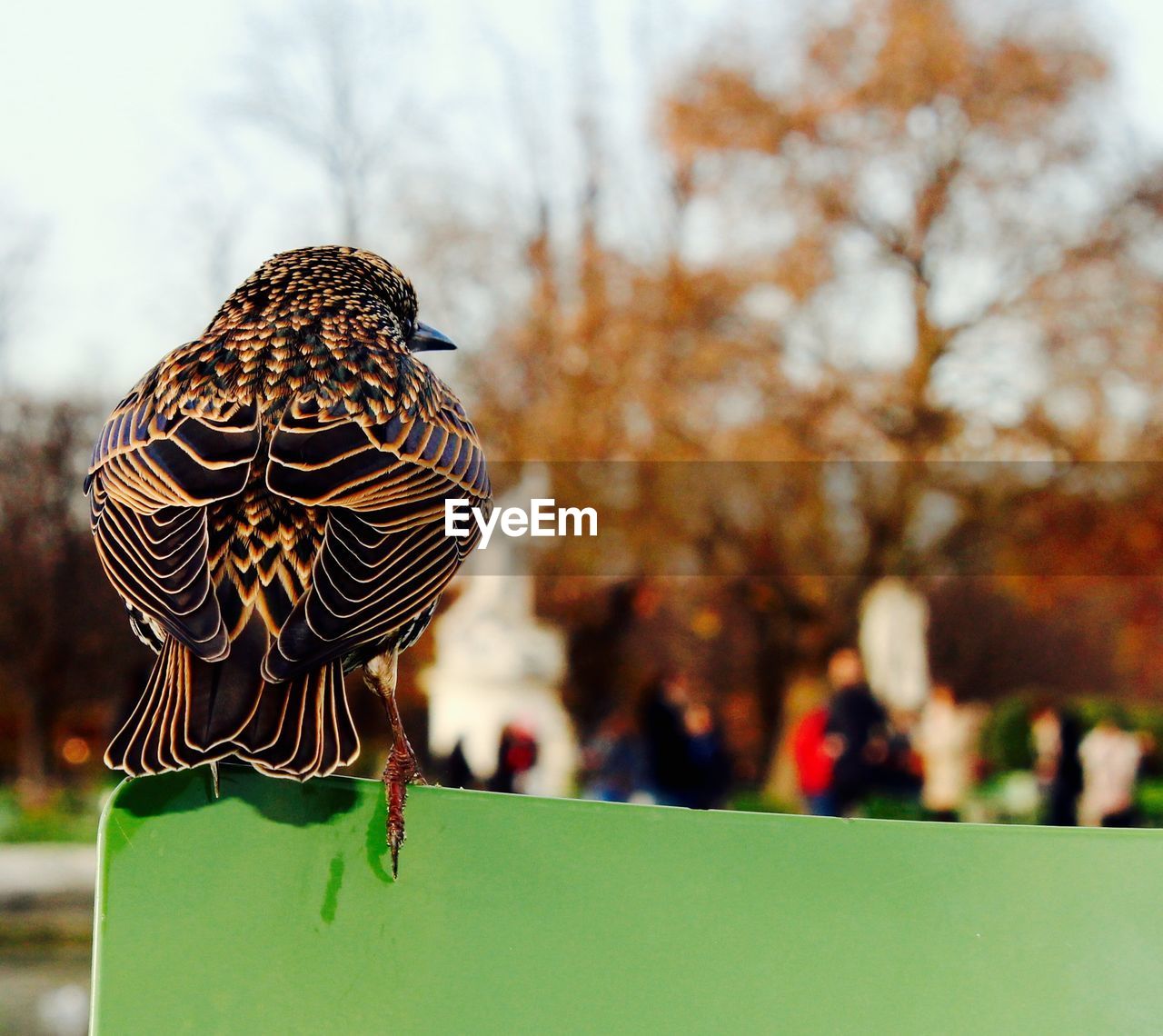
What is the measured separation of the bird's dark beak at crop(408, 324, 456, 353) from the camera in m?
3.97

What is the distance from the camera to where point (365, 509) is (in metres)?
2.65

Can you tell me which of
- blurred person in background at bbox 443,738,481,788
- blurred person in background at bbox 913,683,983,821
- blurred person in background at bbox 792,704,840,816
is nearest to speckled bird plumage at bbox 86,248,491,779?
blurred person in background at bbox 792,704,840,816

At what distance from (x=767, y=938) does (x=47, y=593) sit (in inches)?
829

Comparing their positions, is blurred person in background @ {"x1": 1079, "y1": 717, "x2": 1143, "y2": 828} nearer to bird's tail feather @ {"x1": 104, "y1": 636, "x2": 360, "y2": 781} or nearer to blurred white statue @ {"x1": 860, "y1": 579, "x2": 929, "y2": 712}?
blurred white statue @ {"x1": 860, "y1": 579, "x2": 929, "y2": 712}

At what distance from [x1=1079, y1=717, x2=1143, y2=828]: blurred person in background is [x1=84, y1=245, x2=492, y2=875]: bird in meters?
10.3

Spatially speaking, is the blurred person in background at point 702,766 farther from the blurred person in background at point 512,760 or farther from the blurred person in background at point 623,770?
the blurred person in background at point 512,760

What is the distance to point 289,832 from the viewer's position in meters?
1.84

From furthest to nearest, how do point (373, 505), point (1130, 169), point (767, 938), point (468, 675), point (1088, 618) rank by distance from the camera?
1. point (1088, 618)
2. point (1130, 169)
3. point (468, 675)
4. point (373, 505)
5. point (767, 938)

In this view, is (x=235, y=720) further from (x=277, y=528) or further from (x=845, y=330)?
(x=845, y=330)

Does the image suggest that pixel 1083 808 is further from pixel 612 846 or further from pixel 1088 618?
pixel 1088 618

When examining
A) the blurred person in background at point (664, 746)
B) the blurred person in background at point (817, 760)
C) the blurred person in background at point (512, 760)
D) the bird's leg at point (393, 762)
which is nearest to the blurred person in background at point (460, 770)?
the blurred person in background at point (512, 760)

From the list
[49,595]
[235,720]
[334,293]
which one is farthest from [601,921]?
[49,595]

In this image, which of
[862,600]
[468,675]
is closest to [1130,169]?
[862,600]

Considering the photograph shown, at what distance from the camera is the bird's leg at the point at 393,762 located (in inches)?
69.8
